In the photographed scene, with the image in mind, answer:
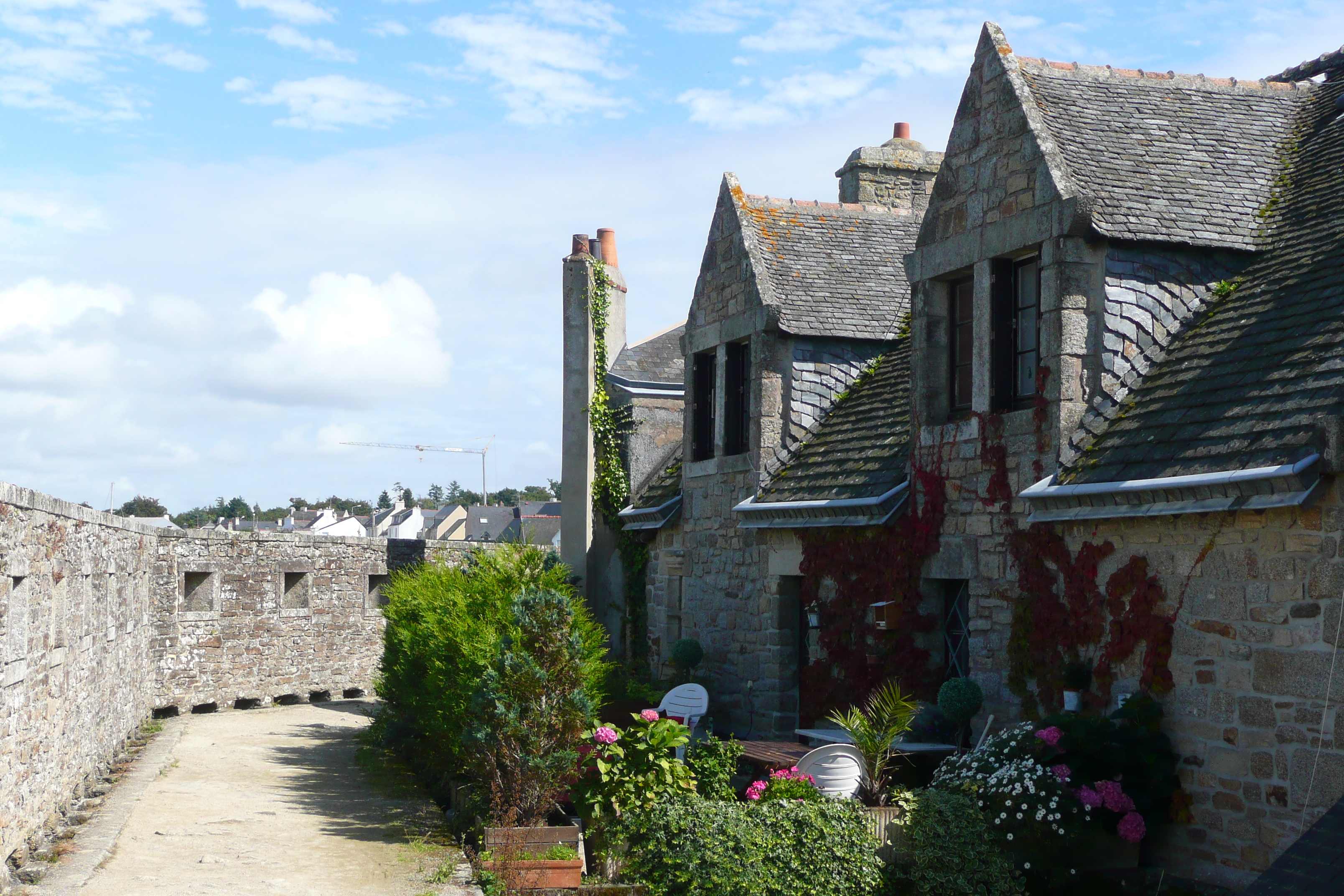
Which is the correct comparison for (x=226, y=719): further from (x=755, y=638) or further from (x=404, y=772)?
(x=755, y=638)

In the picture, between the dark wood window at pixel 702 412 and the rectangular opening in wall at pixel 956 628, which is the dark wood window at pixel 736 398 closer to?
the dark wood window at pixel 702 412

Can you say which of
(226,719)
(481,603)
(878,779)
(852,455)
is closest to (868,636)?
(852,455)

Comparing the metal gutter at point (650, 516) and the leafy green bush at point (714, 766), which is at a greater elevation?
the metal gutter at point (650, 516)

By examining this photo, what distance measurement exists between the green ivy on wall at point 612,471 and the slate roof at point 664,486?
371 mm

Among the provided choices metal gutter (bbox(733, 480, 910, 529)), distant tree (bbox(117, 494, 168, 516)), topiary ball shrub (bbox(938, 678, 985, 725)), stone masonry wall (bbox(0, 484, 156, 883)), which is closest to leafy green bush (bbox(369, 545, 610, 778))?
metal gutter (bbox(733, 480, 910, 529))

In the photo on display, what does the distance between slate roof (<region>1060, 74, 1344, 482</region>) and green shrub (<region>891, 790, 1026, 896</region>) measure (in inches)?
86.0

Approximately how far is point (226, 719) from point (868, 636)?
32.3 feet

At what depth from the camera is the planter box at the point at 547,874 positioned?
7.35 metres

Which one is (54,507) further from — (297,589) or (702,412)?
(297,589)

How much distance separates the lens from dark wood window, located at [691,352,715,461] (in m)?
13.6

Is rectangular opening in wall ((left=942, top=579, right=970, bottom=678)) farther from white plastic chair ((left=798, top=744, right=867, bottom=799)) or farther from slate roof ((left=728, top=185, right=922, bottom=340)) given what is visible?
slate roof ((left=728, top=185, right=922, bottom=340))

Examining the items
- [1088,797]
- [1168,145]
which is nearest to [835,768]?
[1088,797]

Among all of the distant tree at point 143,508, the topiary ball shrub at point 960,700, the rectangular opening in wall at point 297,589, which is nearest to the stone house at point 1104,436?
the topiary ball shrub at point 960,700

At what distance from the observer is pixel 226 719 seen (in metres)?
16.2
